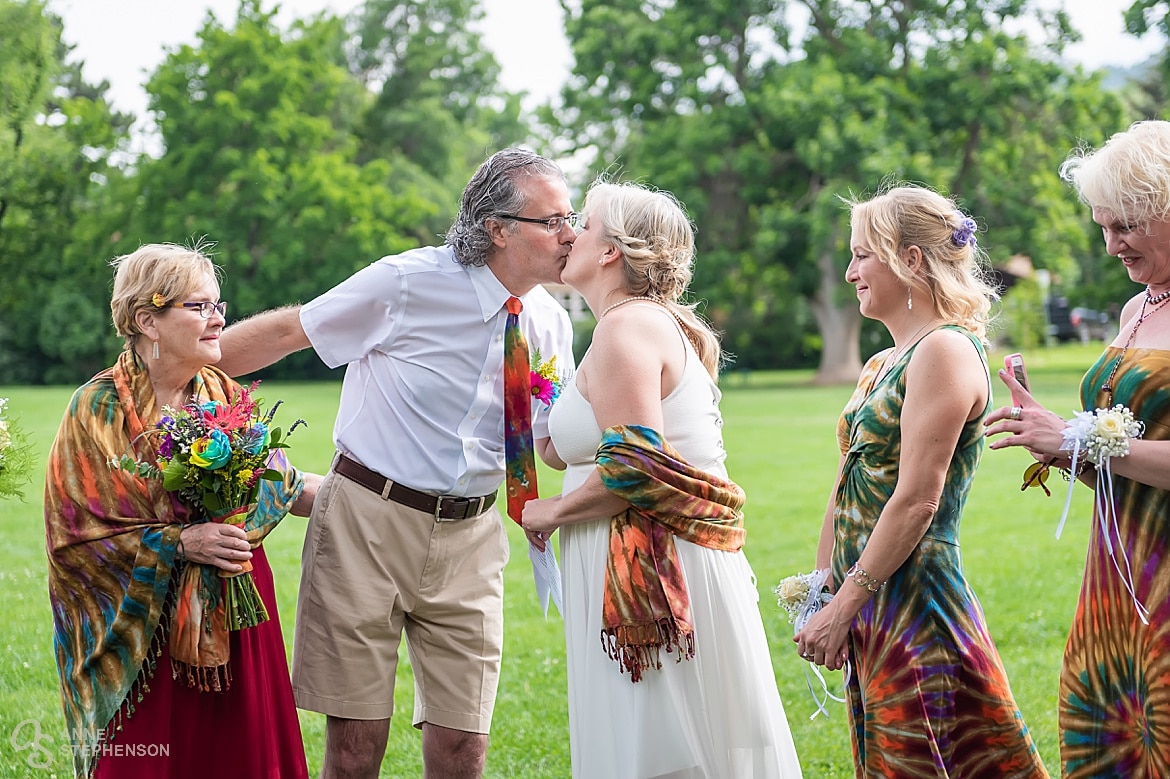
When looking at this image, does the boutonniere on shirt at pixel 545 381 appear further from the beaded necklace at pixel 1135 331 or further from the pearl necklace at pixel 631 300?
the beaded necklace at pixel 1135 331

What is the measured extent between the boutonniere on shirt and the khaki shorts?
50cm

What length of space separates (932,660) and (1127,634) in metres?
0.54

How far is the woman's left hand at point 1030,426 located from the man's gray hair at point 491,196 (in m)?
1.82

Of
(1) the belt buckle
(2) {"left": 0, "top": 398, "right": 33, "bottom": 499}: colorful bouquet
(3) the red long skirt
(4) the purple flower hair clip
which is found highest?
(4) the purple flower hair clip

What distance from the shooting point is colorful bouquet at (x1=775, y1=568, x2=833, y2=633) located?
12.4ft

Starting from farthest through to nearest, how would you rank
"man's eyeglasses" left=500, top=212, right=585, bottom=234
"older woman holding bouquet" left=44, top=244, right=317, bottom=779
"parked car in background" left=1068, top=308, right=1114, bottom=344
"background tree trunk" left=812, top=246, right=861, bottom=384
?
"parked car in background" left=1068, top=308, right=1114, bottom=344 < "background tree trunk" left=812, top=246, right=861, bottom=384 < "man's eyeglasses" left=500, top=212, right=585, bottom=234 < "older woman holding bouquet" left=44, top=244, right=317, bottom=779

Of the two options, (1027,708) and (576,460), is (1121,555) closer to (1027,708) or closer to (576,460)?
(576,460)

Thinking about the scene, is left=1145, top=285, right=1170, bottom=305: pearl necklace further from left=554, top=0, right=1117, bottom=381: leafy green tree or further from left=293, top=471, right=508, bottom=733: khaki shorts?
left=554, top=0, right=1117, bottom=381: leafy green tree

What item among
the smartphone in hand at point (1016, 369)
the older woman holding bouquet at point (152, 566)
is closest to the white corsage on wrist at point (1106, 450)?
the smartphone in hand at point (1016, 369)

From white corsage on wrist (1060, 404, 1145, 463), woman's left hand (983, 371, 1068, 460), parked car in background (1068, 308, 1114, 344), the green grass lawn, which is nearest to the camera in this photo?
white corsage on wrist (1060, 404, 1145, 463)

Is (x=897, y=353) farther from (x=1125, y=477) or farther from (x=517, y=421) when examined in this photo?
(x=517, y=421)

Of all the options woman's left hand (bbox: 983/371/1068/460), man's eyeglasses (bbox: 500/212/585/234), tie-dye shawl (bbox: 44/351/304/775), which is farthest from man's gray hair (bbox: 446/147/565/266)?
woman's left hand (bbox: 983/371/1068/460)

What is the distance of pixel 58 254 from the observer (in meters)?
47.8

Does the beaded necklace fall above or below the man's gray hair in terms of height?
below
